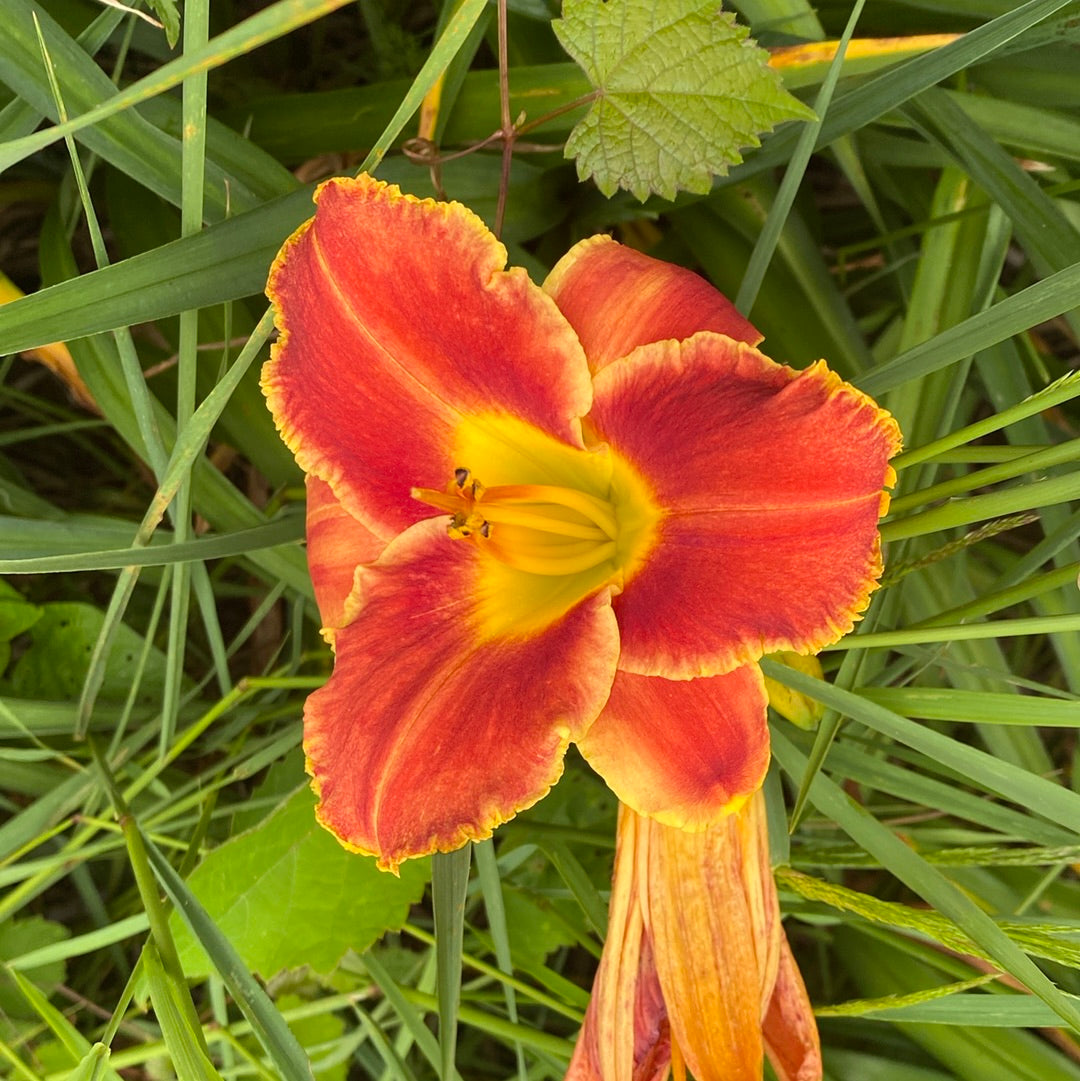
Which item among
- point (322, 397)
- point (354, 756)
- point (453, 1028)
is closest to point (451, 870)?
point (453, 1028)

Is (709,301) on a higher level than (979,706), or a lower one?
higher

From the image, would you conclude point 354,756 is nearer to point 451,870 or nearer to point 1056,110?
point 451,870

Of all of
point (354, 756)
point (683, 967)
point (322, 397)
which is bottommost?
point (683, 967)

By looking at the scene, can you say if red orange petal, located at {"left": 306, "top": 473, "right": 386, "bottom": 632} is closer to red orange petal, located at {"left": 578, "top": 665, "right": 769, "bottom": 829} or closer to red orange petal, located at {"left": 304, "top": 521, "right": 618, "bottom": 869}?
red orange petal, located at {"left": 304, "top": 521, "right": 618, "bottom": 869}

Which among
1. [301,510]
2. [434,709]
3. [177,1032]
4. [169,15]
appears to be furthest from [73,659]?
[169,15]

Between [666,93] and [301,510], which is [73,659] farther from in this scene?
[666,93]

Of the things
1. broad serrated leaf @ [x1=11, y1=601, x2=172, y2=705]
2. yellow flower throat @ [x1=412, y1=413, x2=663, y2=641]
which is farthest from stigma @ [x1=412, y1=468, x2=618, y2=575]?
broad serrated leaf @ [x1=11, y1=601, x2=172, y2=705]

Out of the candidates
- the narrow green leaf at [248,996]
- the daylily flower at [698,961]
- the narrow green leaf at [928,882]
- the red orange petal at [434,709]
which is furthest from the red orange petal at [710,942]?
the narrow green leaf at [248,996]
